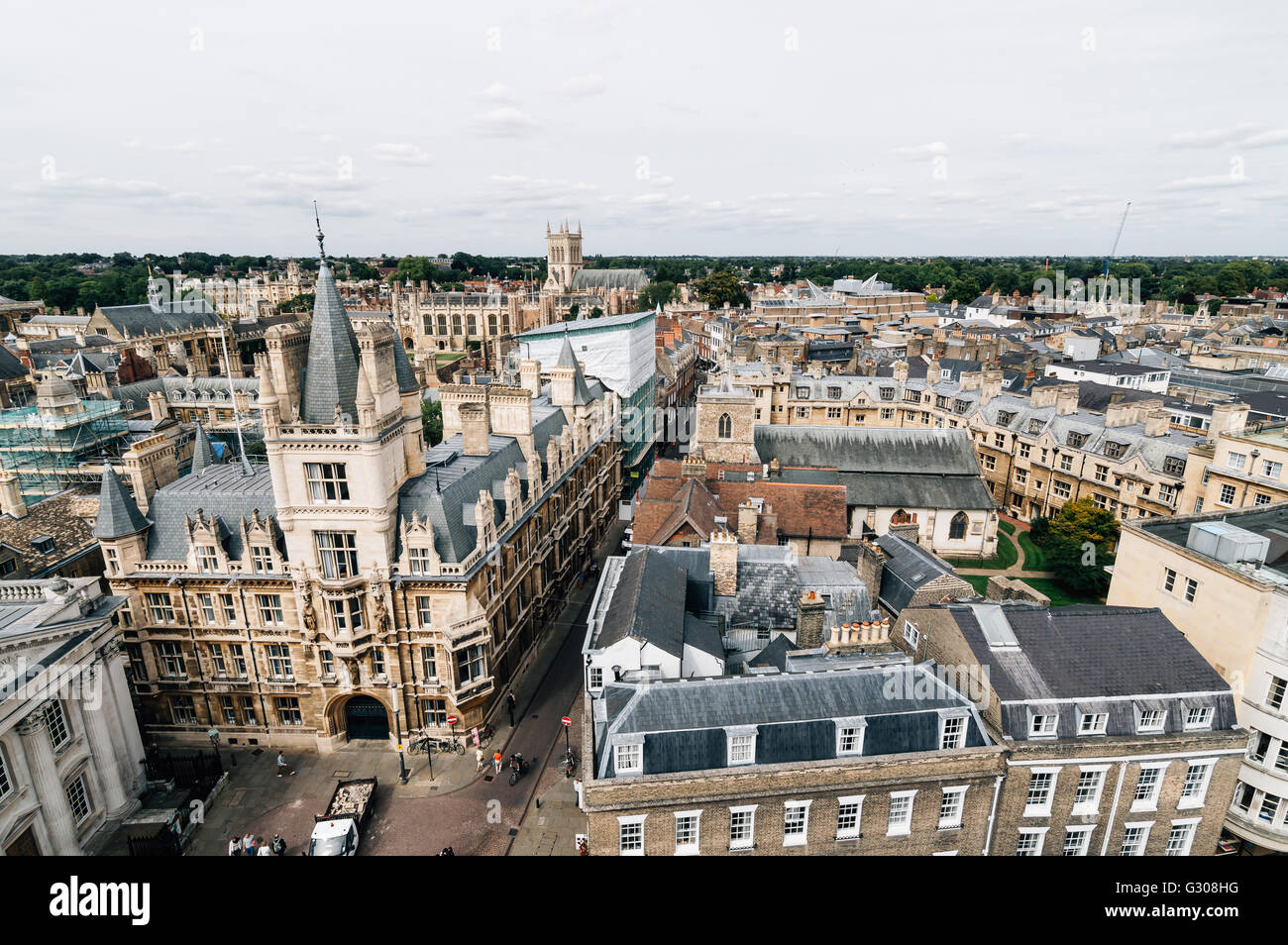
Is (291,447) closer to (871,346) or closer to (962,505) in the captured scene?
(962,505)

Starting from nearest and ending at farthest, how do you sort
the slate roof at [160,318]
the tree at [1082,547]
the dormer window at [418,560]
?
the dormer window at [418,560]
the tree at [1082,547]
the slate roof at [160,318]

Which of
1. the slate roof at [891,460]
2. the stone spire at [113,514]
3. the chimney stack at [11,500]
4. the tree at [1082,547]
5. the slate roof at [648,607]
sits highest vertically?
the stone spire at [113,514]

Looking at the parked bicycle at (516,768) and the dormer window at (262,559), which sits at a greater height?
the dormer window at (262,559)

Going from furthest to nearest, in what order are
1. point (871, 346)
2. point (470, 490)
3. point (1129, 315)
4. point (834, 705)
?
point (1129, 315) → point (871, 346) → point (470, 490) → point (834, 705)

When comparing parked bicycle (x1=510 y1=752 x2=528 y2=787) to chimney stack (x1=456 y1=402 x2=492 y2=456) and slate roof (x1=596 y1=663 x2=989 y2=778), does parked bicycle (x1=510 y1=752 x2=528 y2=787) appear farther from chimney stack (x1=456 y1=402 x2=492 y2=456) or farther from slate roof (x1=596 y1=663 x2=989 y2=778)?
chimney stack (x1=456 y1=402 x2=492 y2=456)

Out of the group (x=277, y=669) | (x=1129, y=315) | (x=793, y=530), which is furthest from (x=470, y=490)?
(x=1129, y=315)

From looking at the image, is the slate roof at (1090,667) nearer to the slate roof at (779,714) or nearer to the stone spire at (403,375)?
the slate roof at (779,714)

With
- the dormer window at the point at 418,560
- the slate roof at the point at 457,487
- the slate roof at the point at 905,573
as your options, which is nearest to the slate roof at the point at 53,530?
the slate roof at the point at 457,487
